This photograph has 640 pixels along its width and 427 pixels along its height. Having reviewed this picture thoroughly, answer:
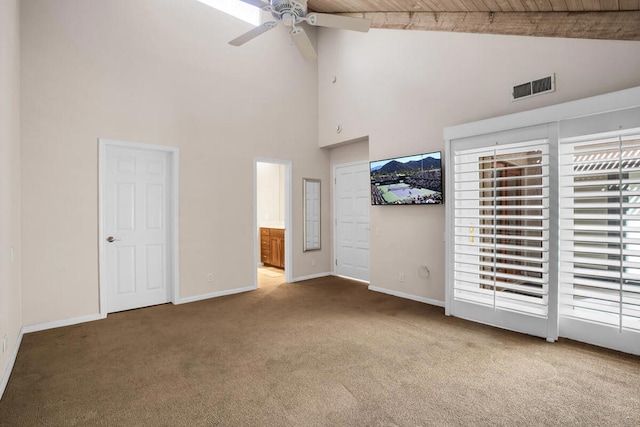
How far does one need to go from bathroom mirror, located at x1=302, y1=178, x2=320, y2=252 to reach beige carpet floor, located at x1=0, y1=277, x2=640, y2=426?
2387 millimetres

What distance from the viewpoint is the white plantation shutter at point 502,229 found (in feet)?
10.6

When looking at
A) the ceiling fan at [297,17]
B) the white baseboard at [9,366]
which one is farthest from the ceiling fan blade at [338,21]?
the white baseboard at [9,366]

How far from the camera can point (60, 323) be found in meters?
3.71

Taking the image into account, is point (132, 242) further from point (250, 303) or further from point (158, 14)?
point (158, 14)

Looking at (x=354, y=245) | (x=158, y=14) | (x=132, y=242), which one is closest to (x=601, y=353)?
(x=354, y=245)

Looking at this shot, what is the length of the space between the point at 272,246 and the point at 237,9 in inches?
178

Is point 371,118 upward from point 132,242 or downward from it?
upward

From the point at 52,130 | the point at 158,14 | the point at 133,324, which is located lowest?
the point at 133,324

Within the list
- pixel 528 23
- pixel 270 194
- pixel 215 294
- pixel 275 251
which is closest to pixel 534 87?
pixel 528 23

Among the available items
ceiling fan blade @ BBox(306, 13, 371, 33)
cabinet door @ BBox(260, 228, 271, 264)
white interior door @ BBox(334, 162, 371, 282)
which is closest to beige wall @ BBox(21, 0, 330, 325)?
white interior door @ BBox(334, 162, 371, 282)

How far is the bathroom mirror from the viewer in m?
6.09

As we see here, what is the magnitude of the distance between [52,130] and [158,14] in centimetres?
207

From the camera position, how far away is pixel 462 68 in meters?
4.08

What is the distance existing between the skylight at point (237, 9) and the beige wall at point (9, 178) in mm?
2489
